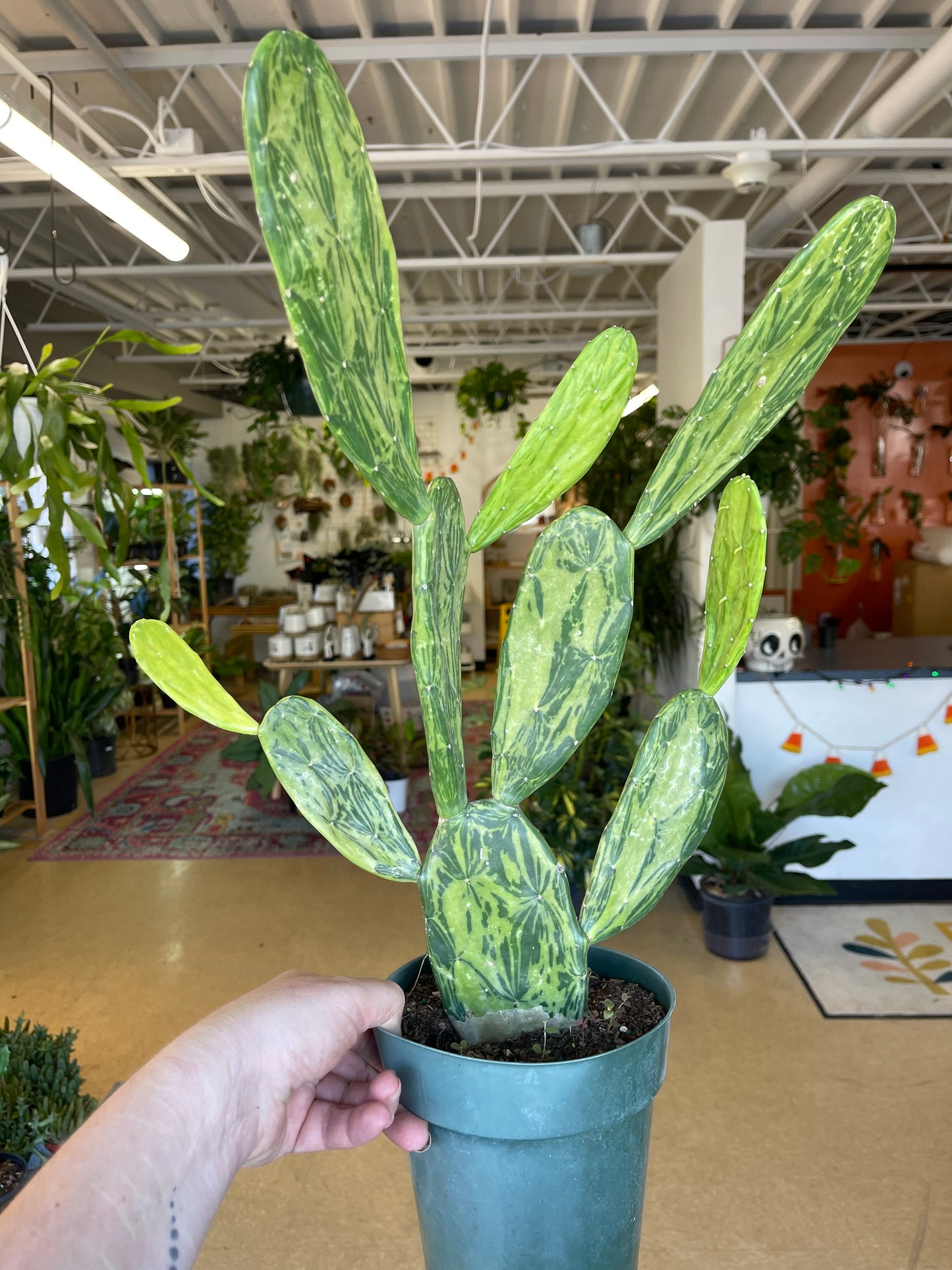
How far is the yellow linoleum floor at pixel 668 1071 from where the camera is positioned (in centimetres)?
213

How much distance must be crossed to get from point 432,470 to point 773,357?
10023 mm

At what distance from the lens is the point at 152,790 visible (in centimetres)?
570

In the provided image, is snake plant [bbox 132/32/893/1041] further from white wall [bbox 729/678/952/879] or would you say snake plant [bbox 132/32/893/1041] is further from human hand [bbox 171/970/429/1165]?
white wall [bbox 729/678/952/879]

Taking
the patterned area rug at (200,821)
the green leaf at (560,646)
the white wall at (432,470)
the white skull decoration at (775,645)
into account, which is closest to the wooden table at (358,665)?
the patterned area rug at (200,821)

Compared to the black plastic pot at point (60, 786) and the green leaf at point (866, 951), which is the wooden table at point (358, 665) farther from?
the green leaf at point (866, 951)

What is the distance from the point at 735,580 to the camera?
0.96m

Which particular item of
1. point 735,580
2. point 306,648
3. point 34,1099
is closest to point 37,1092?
point 34,1099

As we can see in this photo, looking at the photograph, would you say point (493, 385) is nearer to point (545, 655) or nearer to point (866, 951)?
point (866, 951)

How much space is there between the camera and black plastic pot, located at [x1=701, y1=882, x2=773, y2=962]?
3.37 m

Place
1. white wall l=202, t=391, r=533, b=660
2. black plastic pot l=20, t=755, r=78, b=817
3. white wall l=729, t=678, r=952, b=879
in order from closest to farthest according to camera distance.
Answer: white wall l=729, t=678, r=952, b=879 → black plastic pot l=20, t=755, r=78, b=817 → white wall l=202, t=391, r=533, b=660

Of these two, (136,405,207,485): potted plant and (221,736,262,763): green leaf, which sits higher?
(136,405,207,485): potted plant

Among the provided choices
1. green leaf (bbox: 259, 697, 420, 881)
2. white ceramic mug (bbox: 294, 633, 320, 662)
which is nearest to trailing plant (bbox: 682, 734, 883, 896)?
green leaf (bbox: 259, 697, 420, 881)

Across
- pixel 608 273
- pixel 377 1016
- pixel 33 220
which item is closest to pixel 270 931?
pixel 377 1016

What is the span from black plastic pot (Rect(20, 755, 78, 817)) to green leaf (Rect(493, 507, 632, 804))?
495cm
